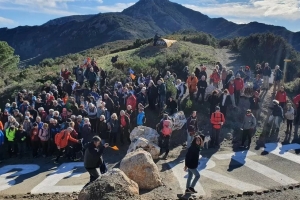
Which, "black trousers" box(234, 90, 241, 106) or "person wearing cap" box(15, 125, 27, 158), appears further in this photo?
"black trousers" box(234, 90, 241, 106)

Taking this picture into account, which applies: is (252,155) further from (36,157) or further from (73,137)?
(36,157)

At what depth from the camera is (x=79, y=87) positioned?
61.4 ft

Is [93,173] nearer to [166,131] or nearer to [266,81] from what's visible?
[166,131]

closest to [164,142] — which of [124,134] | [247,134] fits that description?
[124,134]

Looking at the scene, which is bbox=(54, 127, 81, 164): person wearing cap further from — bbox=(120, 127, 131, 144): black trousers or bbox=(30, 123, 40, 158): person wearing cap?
bbox=(120, 127, 131, 144): black trousers

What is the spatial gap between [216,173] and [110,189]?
14.8 feet

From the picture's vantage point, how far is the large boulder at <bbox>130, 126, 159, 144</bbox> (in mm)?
14414

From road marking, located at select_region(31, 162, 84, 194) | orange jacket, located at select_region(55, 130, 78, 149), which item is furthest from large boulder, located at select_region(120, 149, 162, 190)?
orange jacket, located at select_region(55, 130, 78, 149)

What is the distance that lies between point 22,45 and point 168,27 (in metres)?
67.4

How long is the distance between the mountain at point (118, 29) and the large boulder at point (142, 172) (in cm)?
10084

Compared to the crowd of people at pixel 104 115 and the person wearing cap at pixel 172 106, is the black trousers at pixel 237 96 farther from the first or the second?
the person wearing cap at pixel 172 106

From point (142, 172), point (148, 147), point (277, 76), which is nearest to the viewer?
point (142, 172)

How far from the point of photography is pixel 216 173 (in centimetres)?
1205

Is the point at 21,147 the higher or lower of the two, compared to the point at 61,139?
lower
